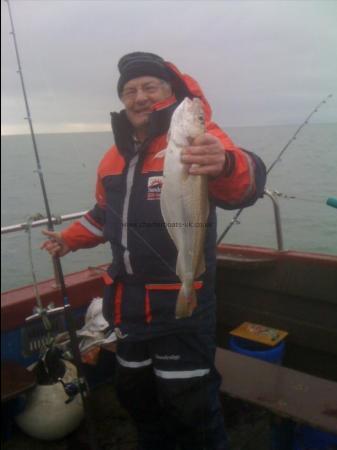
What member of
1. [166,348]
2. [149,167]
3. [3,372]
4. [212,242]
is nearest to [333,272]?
[212,242]

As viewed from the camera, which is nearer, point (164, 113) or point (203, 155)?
point (203, 155)

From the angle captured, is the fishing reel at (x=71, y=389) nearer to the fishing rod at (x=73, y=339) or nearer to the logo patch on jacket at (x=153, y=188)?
the fishing rod at (x=73, y=339)

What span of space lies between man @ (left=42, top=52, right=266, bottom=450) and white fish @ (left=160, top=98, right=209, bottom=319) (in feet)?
1.05

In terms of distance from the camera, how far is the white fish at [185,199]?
178cm

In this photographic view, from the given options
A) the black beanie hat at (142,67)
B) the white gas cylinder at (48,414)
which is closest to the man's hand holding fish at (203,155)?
the black beanie hat at (142,67)

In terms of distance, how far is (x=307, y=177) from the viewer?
11.0 ft

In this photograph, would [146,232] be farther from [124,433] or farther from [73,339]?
[124,433]

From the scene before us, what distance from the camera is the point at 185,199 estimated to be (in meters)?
1.83

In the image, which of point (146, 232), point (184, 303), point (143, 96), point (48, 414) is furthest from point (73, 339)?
→ point (143, 96)

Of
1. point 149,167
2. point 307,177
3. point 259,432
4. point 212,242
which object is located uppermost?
point 149,167

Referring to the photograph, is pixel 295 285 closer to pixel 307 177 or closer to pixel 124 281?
pixel 307 177

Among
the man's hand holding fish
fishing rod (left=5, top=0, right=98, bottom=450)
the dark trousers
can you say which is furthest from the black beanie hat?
the dark trousers

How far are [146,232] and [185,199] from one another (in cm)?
56

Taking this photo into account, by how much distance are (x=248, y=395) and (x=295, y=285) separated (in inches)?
52.1
